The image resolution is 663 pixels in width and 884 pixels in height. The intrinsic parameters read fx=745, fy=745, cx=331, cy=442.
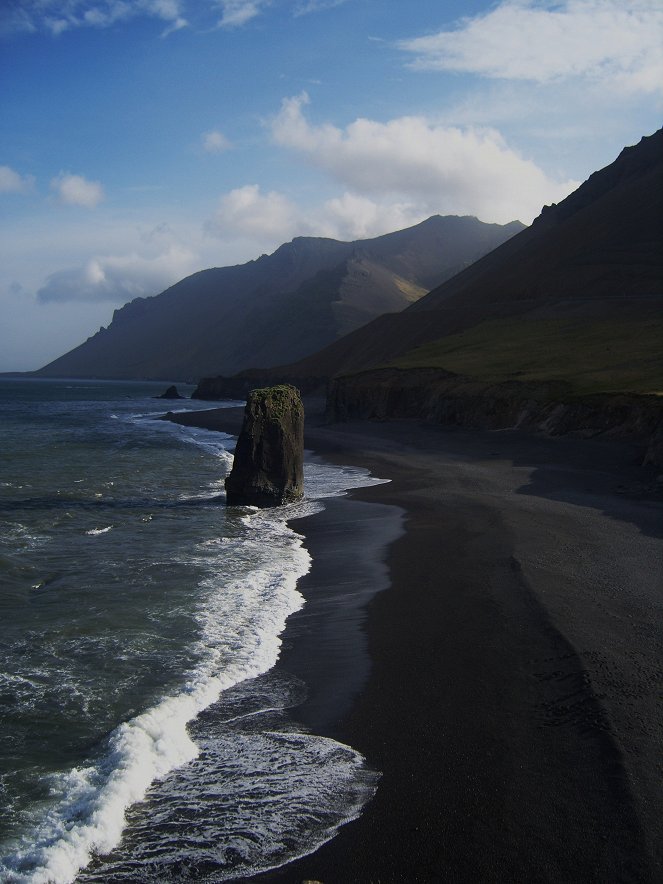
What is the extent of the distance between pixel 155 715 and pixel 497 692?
4133 mm

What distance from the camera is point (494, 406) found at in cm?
5081

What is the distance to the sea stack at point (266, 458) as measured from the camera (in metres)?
25.5

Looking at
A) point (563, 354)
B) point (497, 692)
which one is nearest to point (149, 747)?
point (497, 692)

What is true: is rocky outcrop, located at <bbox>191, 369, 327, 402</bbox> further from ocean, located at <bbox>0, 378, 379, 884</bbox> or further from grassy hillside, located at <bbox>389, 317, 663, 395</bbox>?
ocean, located at <bbox>0, 378, 379, 884</bbox>

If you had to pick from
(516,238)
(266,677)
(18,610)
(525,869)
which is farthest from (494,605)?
(516,238)

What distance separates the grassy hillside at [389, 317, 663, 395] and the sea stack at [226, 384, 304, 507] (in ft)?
70.9

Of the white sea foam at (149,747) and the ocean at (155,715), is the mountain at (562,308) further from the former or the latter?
the white sea foam at (149,747)

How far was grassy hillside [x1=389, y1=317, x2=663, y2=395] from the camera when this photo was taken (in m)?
47.1

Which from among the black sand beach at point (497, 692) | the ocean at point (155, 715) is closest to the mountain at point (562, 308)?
the black sand beach at point (497, 692)

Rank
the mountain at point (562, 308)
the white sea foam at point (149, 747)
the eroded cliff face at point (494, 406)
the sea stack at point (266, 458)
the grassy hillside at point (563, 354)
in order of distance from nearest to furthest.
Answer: the white sea foam at point (149, 747)
the sea stack at point (266, 458)
the eroded cliff face at point (494, 406)
the grassy hillside at point (563, 354)
the mountain at point (562, 308)

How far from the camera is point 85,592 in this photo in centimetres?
1426

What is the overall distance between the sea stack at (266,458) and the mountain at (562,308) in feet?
76.4

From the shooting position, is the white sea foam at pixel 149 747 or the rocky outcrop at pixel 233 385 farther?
the rocky outcrop at pixel 233 385

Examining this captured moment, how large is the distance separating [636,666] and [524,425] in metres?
37.9
